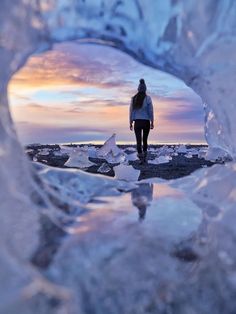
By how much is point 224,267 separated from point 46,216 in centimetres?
52

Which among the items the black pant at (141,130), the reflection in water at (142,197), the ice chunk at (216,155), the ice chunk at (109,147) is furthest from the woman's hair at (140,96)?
the reflection in water at (142,197)

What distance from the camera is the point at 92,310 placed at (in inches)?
41.6

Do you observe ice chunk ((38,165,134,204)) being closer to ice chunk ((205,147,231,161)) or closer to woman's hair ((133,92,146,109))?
woman's hair ((133,92,146,109))

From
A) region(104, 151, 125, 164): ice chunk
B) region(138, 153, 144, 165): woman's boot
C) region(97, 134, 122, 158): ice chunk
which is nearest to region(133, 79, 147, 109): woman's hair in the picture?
region(138, 153, 144, 165): woman's boot

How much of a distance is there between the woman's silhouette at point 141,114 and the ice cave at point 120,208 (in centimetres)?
545

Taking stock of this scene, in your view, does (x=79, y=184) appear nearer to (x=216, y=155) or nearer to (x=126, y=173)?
(x=126, y=173)

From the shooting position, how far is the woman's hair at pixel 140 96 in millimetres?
7259

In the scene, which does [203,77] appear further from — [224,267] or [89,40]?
[224,267]

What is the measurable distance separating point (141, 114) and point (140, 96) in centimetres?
36

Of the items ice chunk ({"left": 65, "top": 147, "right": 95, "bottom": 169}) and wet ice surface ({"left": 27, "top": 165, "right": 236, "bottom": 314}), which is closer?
wet ice surface ({"left": 27, "top": 165, "right": 236, "bottom": 314})

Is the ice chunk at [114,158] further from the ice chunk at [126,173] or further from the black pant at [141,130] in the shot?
the ice chunk at [126,173]

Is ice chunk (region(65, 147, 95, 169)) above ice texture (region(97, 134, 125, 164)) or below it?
above

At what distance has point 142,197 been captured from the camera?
71.7 inches

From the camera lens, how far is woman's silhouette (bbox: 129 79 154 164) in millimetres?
7384
